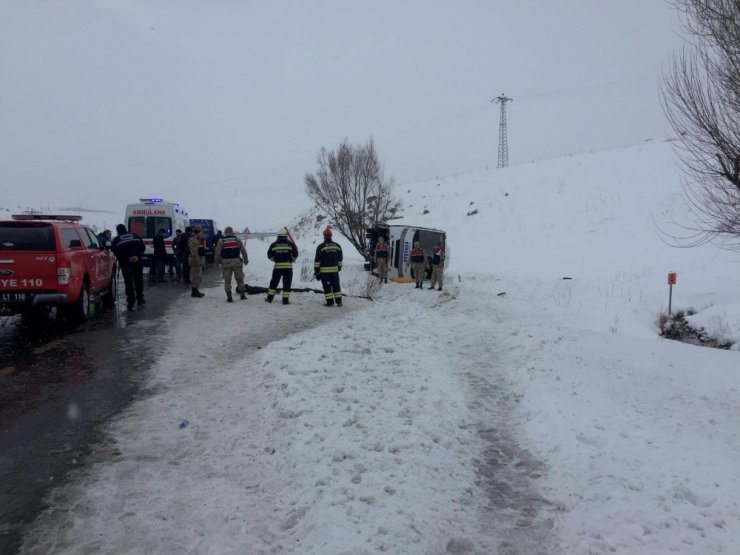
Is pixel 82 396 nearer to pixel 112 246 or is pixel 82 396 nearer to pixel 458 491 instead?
pixel 458 491

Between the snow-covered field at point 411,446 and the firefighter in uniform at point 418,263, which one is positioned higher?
the firefighter in uniform at point 418,263

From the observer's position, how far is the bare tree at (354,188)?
903 inches

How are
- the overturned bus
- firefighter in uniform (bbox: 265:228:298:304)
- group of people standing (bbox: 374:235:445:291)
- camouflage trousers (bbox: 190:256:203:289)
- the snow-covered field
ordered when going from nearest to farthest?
the snow-covered field < firefighter in uniform (bbox: 265:228:298:304) < camouflage trousers (bbox: 190:256:203:289) < group of people standing (bbox: 374:235:445:291) < the overturned bus

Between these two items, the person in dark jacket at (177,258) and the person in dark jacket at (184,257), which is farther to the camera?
the person in dark jacket at (177,258)

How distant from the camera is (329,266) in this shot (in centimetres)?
1137

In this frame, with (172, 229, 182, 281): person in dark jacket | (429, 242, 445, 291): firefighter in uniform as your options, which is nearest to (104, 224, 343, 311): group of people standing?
(172, 229, 182, 281): person in dark jacket

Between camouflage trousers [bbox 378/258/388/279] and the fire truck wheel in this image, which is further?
camouflage trousers [bbox 378/258/388/279]

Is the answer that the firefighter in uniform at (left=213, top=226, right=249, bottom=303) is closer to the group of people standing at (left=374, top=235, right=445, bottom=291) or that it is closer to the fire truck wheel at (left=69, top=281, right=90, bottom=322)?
the fire truck wheel at (left=69, top=281, right=90, bottom=322)

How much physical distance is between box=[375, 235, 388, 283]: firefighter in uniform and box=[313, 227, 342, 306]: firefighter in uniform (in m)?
6.89

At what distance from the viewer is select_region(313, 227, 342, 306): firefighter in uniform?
37.0 feet

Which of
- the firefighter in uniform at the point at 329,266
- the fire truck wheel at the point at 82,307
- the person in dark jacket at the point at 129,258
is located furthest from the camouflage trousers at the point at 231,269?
the fire truck wheel at the point at 82,307

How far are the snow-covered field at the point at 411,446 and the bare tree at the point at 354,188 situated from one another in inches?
548

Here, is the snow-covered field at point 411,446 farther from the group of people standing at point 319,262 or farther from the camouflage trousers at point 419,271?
the camouflage trousers at point 419,271

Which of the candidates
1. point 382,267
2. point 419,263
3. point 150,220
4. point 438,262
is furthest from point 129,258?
point 382,267
